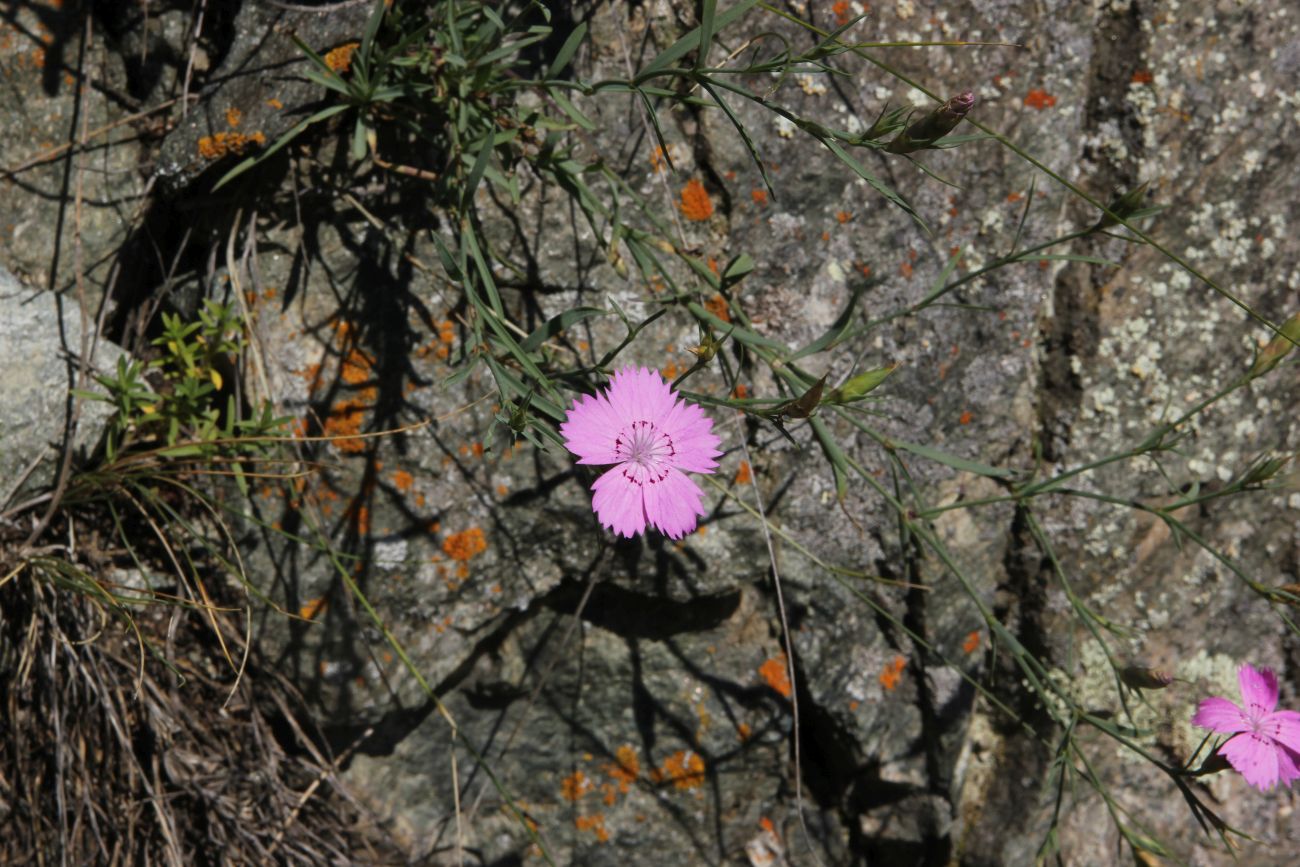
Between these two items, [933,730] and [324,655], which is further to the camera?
[933,730]

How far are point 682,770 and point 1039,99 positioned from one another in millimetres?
1733

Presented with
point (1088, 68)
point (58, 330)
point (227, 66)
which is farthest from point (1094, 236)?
point (58, 330)

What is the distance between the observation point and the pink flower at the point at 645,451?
1410 millimetres

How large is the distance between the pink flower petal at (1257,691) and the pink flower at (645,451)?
1.12 meters

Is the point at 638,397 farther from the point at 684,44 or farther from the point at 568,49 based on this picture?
the point at 568,49

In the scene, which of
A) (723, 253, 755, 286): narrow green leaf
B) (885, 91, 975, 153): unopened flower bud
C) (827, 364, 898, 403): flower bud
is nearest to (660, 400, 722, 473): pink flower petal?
(827, 364, 898, 403): flower bud

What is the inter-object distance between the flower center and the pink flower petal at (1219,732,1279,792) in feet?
3.32

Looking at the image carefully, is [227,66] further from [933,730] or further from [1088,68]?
[933,730]

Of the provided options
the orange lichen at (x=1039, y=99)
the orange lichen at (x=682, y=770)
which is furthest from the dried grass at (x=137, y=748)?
the orange lichen at (x=1039, y=99)

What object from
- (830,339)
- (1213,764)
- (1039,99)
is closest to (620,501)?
(830,339)

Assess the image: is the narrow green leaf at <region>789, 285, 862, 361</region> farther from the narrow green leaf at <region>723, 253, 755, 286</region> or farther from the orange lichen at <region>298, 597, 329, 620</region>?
the orange lichen at <region>298, 597, 329, 620</region>

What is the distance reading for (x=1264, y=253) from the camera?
2252mm

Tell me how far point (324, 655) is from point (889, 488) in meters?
1.27

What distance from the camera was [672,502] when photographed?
1436mm
